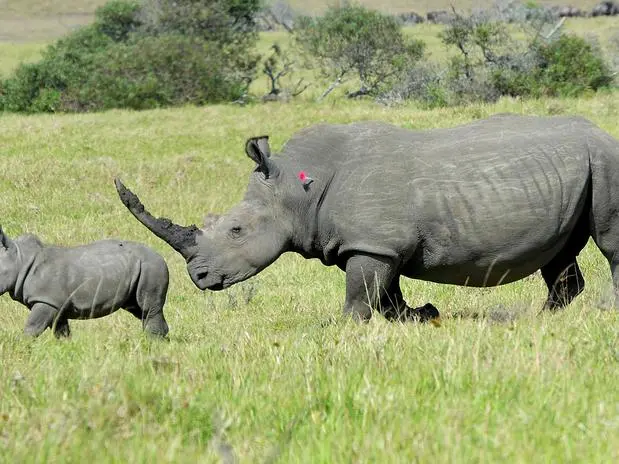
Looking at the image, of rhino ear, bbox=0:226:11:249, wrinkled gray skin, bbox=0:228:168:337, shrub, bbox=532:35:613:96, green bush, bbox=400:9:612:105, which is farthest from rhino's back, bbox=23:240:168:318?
shrub, bbox=532:35:613:96

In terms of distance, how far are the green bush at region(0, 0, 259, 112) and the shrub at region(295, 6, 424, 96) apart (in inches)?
123

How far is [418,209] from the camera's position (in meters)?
7.00

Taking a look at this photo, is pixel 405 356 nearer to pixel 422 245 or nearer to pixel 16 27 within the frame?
pixel 422 245

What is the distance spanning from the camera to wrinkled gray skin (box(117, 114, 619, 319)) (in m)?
7.01

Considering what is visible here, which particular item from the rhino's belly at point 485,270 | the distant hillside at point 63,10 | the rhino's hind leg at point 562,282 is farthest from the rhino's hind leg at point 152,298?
the distant hillside at point 63,10

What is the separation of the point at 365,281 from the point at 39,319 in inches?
→ 95.1

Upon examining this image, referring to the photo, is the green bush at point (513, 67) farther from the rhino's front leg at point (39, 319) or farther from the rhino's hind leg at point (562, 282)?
the rhino's front leg at point (39, 319)

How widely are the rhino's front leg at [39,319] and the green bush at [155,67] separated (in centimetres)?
2728

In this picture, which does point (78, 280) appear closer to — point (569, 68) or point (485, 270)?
point (485, 270)

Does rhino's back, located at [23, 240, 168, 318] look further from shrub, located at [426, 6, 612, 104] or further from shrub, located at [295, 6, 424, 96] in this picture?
shrub, located at [295, 6, 424, 96]

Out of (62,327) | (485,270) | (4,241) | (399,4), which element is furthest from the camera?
(399,4)

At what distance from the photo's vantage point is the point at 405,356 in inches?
186

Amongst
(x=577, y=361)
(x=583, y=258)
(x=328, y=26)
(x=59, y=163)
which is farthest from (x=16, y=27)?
(x=577, y=361)

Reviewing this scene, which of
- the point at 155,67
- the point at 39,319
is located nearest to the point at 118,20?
the point at 155,67
